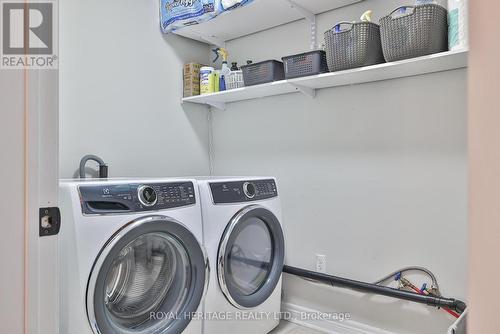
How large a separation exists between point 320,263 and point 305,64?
1234 millimetres

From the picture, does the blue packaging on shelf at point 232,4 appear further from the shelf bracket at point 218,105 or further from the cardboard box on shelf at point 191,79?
the shelf bracket at point 218,105

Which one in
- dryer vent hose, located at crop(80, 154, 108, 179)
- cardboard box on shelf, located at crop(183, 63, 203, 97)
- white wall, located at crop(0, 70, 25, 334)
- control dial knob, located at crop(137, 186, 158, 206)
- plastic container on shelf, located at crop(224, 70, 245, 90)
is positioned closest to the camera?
white wall, located at crop(0, 70, 25, 334)

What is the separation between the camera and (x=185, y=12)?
7.16 feet

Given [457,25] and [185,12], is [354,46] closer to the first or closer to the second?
[457,25]

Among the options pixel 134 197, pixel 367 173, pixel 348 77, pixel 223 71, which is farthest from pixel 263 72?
pixel 134 197

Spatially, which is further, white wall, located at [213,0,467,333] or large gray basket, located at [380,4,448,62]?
white wall, located at [213,0,467,333]

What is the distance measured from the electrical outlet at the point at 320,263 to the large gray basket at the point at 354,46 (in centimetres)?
116

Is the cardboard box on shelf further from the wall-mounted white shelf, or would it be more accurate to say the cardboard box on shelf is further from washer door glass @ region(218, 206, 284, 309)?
washer door glass @ region(218, 206, 284, 309)

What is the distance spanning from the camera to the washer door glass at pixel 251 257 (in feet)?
5.59

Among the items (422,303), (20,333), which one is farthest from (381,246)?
(20,333)

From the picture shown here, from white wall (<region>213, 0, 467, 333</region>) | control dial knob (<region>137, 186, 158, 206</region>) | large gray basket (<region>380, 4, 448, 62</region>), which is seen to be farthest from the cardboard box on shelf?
large gray basket (<region>380, 4, 448, 62</region>)

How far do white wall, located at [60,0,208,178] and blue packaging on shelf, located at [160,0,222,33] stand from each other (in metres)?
0.10

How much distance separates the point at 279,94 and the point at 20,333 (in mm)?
1952

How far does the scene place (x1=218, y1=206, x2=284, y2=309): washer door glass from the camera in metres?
1.70
